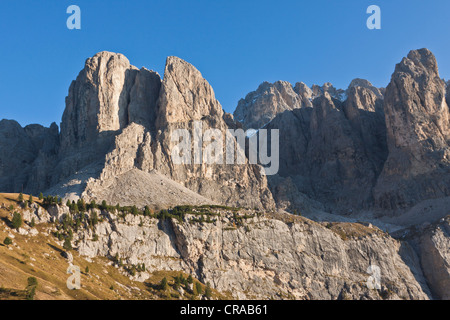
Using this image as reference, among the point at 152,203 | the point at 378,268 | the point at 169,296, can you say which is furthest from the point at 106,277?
the point at 378,268

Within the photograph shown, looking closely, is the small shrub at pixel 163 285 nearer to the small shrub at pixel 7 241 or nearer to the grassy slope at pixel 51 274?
the grassy slope at pixel 51 274

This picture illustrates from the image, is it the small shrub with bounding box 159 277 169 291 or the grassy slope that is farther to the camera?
the small shrub with bounding box 159 277 169 291

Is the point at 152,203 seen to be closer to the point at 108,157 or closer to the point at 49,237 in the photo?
the point at 108,157

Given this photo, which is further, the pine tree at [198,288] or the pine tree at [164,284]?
the pine tree at [198,288]

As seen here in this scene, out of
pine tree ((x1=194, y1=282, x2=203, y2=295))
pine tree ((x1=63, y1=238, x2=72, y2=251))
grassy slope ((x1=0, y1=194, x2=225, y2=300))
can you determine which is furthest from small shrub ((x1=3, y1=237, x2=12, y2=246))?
pine tree ((x1=194, y1=282, x2=203, y2=295))

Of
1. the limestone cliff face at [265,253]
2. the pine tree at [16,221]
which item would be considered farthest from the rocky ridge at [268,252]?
the pine tree at [16,221]

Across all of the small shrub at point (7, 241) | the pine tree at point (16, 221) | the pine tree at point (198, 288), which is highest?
the pine tree at point (16, 221)

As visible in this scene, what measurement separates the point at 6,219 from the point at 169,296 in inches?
1749

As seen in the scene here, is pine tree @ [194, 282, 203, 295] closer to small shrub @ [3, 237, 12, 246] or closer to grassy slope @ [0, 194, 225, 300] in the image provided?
grassy slope @ [0, 194, 225, 300]

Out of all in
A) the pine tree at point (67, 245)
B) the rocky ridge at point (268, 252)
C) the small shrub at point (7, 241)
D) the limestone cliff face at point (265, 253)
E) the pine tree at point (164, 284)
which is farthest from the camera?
the limestone cliff face at point (265, 253)

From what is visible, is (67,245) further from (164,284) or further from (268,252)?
(268,252)

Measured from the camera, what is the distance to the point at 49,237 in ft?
407

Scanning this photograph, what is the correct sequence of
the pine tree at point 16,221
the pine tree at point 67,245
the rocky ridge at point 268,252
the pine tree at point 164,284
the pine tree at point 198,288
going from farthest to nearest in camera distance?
the rocky ridge at point 268,252 → the pine tree at point 198,288 → the pine tree at point 164,284 → the pine tree at point 67,245 → the pine tree at point 16,221
